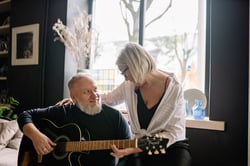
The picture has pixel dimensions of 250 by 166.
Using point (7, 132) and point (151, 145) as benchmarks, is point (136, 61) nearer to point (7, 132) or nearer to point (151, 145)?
point (151, 145)

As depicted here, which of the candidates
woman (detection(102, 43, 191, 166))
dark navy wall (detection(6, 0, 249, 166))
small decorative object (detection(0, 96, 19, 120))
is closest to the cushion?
small decorative object (detection(0, 96, 19, 120))

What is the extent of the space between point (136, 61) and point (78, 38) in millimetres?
1296

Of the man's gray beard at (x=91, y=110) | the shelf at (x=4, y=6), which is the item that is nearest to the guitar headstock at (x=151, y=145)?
the man's gray beard at (x=91, y=110)

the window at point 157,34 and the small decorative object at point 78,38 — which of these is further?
the small decorative object at point 78,38

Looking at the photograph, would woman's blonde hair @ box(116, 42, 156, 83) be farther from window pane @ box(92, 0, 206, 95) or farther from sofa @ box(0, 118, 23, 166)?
sofa @ box(0, 118, 23, 166)

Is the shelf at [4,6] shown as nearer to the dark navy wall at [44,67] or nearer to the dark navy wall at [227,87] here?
the dark navy wall at [44,67]

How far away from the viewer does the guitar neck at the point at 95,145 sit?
54.0 inches

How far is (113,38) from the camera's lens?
2816 mm

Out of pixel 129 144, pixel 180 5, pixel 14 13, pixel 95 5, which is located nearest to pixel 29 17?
pixel 14 13

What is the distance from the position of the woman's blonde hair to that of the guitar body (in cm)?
49

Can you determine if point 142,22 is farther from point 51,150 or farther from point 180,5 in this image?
point 51,150

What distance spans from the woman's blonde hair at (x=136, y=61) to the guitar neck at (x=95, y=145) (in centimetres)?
38

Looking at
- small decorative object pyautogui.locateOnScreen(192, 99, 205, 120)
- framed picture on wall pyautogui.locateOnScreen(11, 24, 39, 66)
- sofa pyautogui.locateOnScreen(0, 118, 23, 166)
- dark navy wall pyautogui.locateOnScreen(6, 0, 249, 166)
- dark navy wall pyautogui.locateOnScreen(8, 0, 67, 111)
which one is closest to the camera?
dark navy wall pyautogui.locateOnScreen(6, 0, 249, 166)

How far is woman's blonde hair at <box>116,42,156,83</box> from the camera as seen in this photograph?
4.93ft
